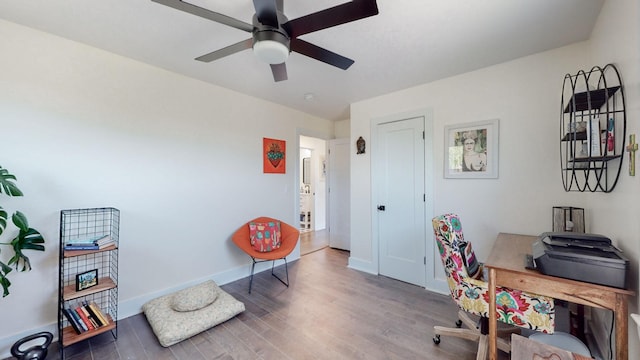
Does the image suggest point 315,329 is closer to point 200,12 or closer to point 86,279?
point 86,279

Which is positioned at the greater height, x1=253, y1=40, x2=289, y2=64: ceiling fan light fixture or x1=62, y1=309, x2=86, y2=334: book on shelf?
x1=253, y1=40, x2=289, y2=64: ceiling fan light fixture

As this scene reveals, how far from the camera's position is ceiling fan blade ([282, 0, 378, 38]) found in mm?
1224

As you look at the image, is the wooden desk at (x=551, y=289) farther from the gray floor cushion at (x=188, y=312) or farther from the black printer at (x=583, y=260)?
the gray floor cushion at (x=188, y=312)

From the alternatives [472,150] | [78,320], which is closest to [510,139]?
[472,150]

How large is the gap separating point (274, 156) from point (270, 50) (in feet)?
7.44

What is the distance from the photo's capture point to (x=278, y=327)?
2.18 metres

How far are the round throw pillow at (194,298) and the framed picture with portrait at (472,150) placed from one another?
283 cm

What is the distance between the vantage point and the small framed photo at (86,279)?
194 centimetres

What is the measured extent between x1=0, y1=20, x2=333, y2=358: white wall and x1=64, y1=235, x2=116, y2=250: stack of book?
0.21 metres

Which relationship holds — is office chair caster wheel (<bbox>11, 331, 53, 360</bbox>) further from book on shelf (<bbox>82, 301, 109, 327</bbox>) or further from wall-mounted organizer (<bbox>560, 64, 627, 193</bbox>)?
wall-mounted organizer (<bbox>560, 64, 627, 193</bbox>)

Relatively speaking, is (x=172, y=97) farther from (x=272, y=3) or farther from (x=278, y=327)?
(x=278, y=327)

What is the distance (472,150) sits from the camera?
8.59 ft

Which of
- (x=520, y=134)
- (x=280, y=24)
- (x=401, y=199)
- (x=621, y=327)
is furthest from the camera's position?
(x=401, y=199)

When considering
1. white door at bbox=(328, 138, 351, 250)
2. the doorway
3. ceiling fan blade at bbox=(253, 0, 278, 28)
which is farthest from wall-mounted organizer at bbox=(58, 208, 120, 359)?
the doorway
